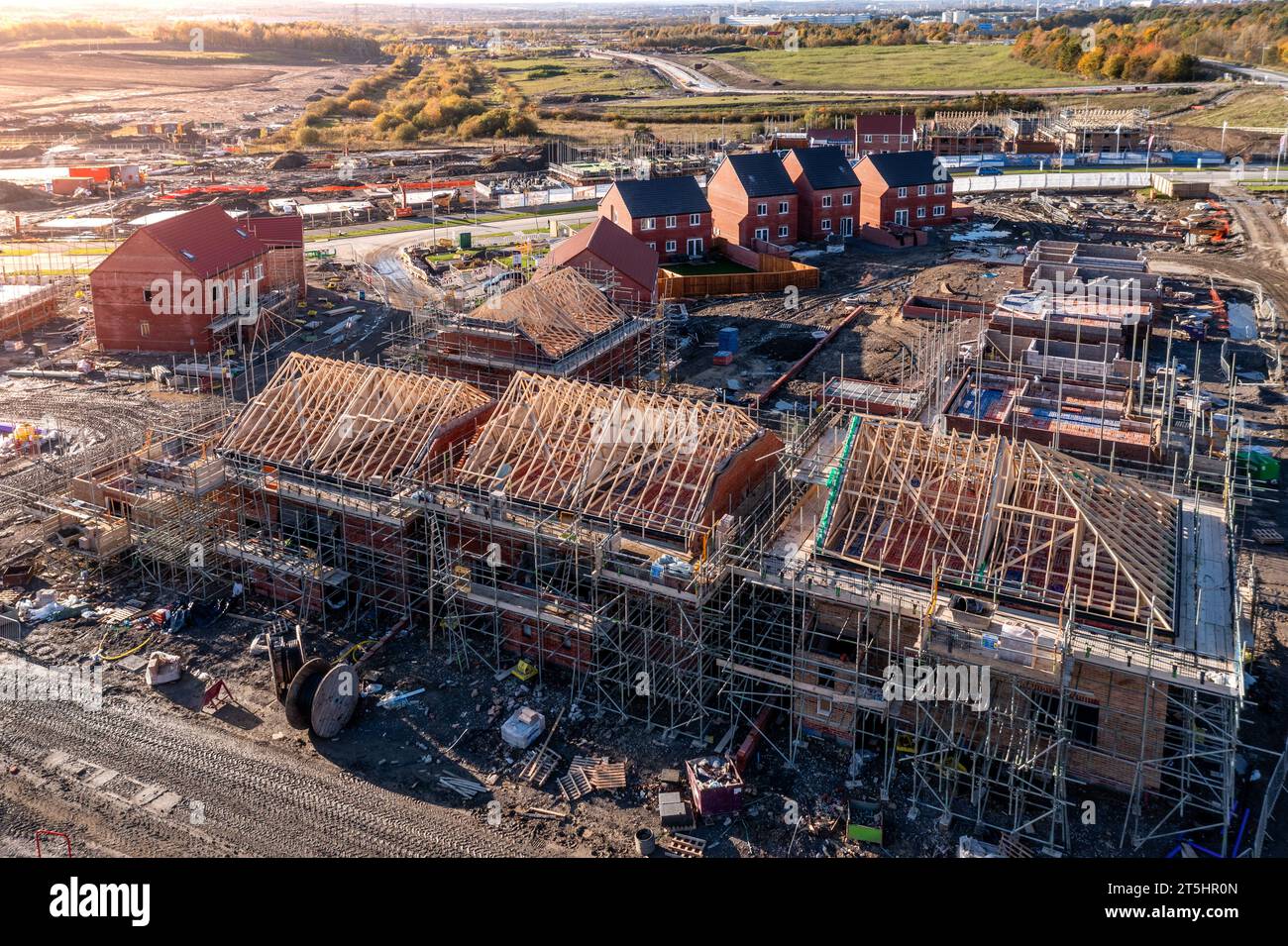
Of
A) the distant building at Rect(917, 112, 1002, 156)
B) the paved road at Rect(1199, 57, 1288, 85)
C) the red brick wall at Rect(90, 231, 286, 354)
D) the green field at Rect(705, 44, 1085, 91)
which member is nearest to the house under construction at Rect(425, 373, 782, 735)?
the red brick wall at Rect(90, 231, 286, 354)

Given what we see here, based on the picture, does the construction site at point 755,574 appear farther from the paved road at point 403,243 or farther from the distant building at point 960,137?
the distant building at point 960,137

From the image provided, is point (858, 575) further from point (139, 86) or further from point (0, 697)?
point (139, 86)

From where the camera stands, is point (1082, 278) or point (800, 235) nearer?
point (1082, 278)

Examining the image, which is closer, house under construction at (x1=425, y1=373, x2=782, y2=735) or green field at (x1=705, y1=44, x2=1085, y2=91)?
house under construction at (x1=425, y1=373, x2=782, y2=735)

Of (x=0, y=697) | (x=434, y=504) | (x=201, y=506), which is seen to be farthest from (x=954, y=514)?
(x=0, y=697)

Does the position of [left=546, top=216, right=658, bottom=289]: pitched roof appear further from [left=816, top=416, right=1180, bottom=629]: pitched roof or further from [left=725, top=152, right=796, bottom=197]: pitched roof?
[left=816, top=416, right=1180, bottom=629]: pitched roof

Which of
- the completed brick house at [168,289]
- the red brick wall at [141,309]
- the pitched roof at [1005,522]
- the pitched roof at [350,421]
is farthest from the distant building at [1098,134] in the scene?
the pitched roof at [350,421]
